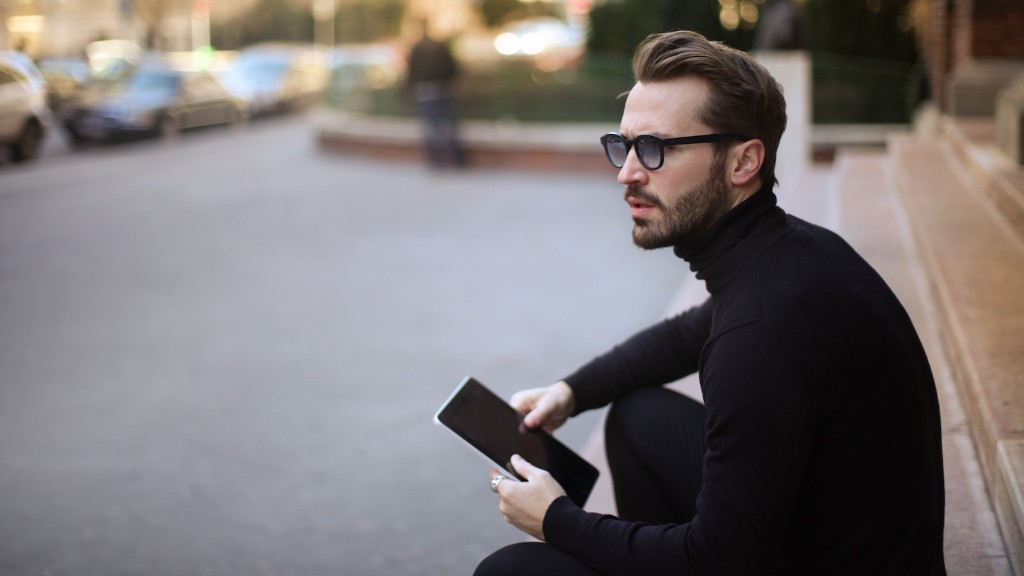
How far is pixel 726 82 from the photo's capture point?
2074 millimetres

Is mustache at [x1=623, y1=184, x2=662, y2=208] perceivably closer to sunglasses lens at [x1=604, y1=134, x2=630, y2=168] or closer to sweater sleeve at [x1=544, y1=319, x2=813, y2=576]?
sunglasses lens at [x1=604, y1=134, x2=630, y2=168]

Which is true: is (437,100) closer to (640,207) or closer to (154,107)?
(154,107)

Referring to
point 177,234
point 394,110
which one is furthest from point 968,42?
point 394,110

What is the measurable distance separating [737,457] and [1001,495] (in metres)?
1.22

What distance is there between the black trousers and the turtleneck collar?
0.56 metres

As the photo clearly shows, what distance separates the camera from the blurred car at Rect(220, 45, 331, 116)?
2822cm

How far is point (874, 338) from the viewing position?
1937mm

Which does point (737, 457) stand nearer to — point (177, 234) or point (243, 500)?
point (243, 500)

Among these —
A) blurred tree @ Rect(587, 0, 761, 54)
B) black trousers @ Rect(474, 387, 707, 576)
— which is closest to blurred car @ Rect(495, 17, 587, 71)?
blurred tree @ Rect(587, 0, 761, 54)

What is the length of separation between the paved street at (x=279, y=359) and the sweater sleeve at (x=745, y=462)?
1739 mm

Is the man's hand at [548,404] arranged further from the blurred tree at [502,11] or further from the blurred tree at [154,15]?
the blurred tree at [502,11]

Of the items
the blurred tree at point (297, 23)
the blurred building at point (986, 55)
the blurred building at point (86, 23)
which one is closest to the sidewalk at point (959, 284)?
the blurred building at point (986, 55)

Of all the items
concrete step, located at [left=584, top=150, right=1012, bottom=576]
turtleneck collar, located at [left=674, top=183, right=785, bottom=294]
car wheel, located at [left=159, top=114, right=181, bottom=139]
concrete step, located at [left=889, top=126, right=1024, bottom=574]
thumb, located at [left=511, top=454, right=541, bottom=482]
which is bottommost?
car wheel, located at [left=159, top=114, right=181, bottom=139]

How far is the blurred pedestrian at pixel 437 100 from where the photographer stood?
14.7 m
